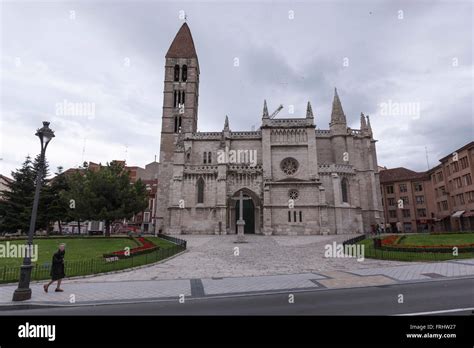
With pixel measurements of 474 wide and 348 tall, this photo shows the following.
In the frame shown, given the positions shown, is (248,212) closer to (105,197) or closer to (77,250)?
(105,197)

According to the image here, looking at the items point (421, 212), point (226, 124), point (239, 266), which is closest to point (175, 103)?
point (226, 124)

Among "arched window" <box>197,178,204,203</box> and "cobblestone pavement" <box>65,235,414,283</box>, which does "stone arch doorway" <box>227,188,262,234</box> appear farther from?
"cobblestone pavement" <box>65,235,414,283</box>

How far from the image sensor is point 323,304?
7.32m

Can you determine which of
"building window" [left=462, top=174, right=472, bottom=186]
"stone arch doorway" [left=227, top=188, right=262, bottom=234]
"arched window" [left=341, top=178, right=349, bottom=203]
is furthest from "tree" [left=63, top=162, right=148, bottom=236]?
"building window" [left=462, top=174, right=472, bottom=186]

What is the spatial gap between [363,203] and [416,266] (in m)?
29.5

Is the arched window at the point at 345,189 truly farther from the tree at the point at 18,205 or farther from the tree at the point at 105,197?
the tree at the point at 18,205

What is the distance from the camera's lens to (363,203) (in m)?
40.7

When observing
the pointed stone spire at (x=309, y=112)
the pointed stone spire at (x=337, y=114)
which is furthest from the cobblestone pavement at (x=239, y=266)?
the pointed stone spire at (x=337, y=114)

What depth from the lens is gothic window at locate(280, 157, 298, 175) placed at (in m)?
40.7

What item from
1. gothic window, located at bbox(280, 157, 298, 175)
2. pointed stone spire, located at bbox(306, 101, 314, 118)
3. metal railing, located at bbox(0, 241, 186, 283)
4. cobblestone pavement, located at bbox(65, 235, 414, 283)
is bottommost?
cobblestone pavement, located at bbox(65, 235, 414, 283)

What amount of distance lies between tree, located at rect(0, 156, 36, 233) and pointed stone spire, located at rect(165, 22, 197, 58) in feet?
103

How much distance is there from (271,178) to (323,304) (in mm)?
32178

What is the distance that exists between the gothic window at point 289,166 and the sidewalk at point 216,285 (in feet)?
93.0
